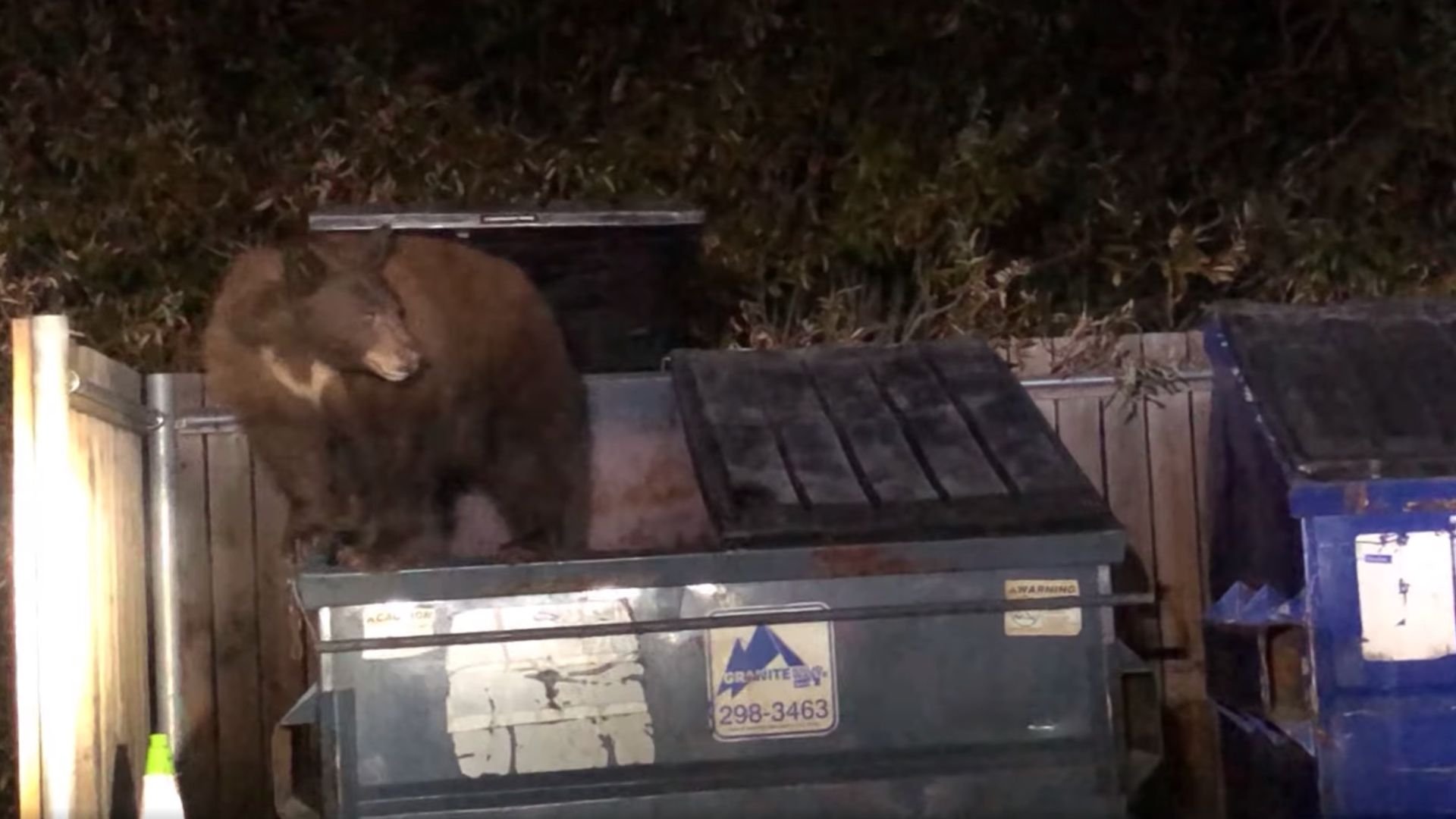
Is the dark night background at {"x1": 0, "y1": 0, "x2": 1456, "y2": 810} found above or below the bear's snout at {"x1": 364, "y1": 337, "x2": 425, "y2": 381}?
above

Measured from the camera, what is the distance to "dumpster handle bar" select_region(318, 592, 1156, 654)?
2.51 meters

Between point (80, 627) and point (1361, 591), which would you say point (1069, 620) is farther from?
point (80, 627)

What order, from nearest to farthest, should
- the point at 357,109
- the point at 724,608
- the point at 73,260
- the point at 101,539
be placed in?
the point at 724,608 < the point at 101,539 < the point at 73,260 < the point at 357,109

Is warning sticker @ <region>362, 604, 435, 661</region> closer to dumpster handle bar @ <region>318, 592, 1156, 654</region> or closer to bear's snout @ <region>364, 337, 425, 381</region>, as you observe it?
dumpster handle bar @ <region>318, 592, 1156, 654</region>

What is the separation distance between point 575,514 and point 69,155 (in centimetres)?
210

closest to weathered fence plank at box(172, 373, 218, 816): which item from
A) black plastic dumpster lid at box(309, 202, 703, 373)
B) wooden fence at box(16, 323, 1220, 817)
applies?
wooden fence at box(16, 323, 1220, 817)

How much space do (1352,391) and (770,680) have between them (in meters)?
1.30

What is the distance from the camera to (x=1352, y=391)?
3.02 m

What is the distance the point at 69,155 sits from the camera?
4590 mm

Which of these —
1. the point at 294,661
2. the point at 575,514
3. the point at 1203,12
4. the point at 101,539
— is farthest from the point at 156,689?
the point at 1203,12

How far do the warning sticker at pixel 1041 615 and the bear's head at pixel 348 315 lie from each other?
4.18 ft

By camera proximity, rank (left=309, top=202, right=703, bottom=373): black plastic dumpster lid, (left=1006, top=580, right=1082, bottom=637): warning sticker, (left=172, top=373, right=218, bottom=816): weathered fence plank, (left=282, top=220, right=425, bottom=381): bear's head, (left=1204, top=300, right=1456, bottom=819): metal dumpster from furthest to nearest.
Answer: (left=172, top=373, right=218, bottom=816): weathered fence plank → (left=309, top=202, right=703, bottom=373): black plastic dumpster lid → (left=282, top=220, right=425, bottom=381): bear's head → (left=1204, top=300, right=1456, bottom=819): metal dumpster → (left=1006, top=580, right=1082, bottom=637): warning sticker

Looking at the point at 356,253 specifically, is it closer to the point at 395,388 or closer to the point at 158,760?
the point at 395,388

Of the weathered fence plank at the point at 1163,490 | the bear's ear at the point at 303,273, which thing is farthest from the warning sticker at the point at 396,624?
the weathered fence plank at the point at 1163,490
